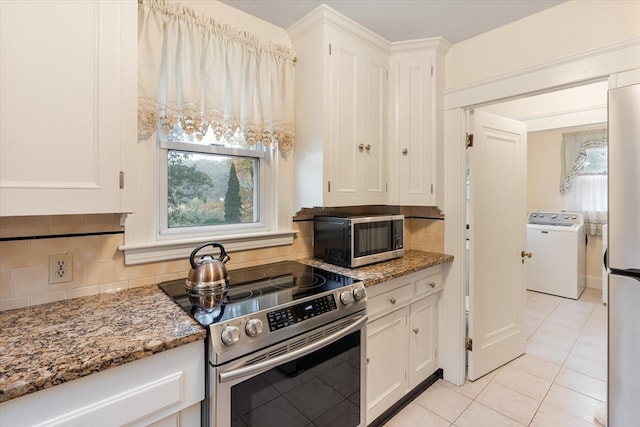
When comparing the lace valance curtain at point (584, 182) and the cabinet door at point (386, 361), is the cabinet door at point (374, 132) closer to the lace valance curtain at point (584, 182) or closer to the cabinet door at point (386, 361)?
the cabinet door at point (386, 361)

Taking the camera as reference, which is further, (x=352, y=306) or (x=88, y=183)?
(x=352, y=306)

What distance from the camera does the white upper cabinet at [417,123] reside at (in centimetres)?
218

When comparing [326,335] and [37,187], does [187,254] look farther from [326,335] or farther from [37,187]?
[326,335]

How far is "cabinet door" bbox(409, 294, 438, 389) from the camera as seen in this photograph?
204cm

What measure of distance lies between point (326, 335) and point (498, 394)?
5.10 ft

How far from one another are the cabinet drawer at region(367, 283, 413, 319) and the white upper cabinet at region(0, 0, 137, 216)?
4.19 ft

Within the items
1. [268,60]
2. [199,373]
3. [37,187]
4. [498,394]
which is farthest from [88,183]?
[498,394]

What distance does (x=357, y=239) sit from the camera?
1.90 m

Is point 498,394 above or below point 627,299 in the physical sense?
below

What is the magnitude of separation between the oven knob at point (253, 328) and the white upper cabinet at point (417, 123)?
4.73ft

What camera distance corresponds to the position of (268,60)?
1861mm

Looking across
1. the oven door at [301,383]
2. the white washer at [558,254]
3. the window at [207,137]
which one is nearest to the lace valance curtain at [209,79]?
the window at [207,137]

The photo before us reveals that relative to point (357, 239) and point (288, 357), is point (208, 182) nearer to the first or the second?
point (357, 239)

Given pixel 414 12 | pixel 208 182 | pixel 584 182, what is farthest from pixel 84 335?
pixel 584 182
